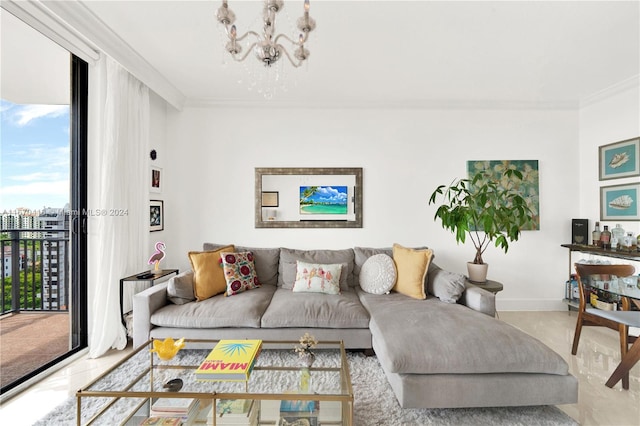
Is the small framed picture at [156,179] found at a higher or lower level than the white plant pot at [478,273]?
higher

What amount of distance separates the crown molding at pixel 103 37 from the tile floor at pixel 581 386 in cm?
254

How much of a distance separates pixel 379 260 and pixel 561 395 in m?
1.62

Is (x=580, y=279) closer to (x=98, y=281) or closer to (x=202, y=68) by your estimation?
(x=202, y=68)

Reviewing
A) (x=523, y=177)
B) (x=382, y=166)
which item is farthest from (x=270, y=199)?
(x=523, y=177)

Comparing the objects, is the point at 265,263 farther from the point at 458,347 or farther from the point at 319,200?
the point at 458,347

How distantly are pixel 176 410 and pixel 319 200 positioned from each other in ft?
8.23

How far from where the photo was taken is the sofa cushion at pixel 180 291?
8.33ft

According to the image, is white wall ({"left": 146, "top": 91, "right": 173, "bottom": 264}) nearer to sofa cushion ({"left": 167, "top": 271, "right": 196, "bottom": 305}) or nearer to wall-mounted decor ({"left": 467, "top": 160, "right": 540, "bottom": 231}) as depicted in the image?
sofa cushion ({"left": 167, "top": 271, "right": 196, "bottom": 305})

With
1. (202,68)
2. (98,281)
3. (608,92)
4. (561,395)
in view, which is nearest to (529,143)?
(608,92)

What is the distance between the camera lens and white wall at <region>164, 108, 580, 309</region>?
3564 millimetres

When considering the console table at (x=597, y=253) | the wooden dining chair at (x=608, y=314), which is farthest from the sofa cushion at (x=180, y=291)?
the console table at (x=597, y=253)

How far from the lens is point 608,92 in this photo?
3.18 metres

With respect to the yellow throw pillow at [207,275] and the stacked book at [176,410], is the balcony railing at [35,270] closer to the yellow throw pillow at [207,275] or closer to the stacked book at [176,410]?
the yellow throw pillow at [207,275]

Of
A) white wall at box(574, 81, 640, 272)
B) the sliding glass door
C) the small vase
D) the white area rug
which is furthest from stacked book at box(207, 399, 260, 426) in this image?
white wall at box(574, 81, 640, 272)
